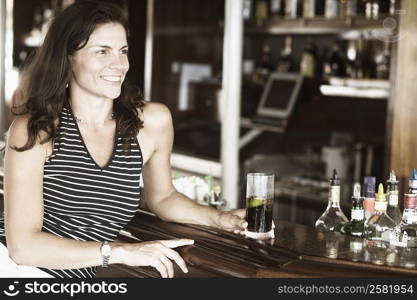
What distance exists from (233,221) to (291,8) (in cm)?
313

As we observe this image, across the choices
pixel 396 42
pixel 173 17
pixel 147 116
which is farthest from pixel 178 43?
pixel 147 116

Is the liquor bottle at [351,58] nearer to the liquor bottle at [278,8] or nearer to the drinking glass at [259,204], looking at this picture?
the liquor bottle at [278,8]

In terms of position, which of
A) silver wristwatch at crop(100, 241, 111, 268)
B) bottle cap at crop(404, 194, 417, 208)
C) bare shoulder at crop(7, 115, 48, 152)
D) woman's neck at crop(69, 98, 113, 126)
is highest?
woman's neck at crop(69, 98, 113, 126)

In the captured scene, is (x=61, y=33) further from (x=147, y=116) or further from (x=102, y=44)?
(x=147, y=116)

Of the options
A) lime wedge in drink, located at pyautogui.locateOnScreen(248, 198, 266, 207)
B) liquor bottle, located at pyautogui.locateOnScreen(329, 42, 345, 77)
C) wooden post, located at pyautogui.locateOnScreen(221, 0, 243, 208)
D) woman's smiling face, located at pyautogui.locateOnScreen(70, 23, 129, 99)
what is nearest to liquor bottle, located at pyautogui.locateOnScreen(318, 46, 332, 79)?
liquor bottle, located at pyautogui.locateOnScreen(329, 42, 345, 77)

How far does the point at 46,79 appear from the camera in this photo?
7.82ft

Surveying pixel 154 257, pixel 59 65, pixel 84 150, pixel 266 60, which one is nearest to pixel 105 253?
pixel 154 257

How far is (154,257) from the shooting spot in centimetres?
195

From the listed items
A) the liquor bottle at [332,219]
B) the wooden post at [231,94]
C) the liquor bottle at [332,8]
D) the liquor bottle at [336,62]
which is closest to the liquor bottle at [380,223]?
the liquor bottle at [332,219]

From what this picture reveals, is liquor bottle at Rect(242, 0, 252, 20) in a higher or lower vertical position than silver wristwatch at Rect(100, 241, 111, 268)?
higher

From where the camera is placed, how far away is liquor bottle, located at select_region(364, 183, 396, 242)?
2.16 m

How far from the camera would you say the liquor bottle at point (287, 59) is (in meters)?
5.38

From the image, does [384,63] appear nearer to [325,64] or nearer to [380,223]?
[325,64]

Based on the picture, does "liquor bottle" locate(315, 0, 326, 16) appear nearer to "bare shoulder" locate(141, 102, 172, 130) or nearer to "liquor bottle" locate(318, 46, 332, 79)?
"liquor bottle" locate(318, 46, 332, 79)
